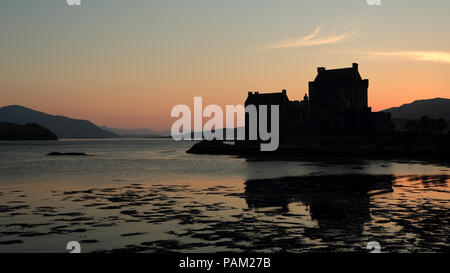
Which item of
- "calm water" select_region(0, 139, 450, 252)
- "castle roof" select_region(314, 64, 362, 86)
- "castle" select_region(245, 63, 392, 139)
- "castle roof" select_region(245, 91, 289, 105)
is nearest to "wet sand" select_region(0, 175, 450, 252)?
"calm water" select_region(0, 139, 450, 252)

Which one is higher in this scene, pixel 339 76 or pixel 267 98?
pixel 339 76

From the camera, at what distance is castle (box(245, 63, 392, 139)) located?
3836 inches

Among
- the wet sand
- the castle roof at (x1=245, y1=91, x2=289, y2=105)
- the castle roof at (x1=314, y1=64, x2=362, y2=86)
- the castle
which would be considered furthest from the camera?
the castle roof at (x1=245, y1=91, x2=289, y2=105)

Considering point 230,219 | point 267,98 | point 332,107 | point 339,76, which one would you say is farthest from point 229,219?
point 267,98

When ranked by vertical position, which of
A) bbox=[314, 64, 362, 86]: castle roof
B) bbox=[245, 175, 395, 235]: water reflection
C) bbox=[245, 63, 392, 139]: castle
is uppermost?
bbox=[314, 64, 362, 86]: castle roof

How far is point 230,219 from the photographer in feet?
59.1

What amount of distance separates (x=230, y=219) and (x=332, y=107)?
85324 mm

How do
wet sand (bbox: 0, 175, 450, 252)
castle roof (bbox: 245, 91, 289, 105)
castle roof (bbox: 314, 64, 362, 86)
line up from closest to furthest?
wet sand (bbox: 0, 175, 450, 252) < castle roof (bbox: 314, 64, 362, 86) < castle roof (bbox: 245, 91, 289, 105)

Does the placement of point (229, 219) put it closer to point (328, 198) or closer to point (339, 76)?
point (328, 198)

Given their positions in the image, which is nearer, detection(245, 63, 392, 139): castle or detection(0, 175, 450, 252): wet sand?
detection(0, 175, 450, 252): wet sand

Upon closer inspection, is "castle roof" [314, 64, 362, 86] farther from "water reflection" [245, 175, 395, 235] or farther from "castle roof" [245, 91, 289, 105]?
"water reflection" [245, 175, 395, 235]

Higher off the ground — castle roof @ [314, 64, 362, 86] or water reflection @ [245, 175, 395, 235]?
castle roof @ [314, 64, 362, 86]

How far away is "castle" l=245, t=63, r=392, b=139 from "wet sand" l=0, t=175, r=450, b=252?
6908 cm
